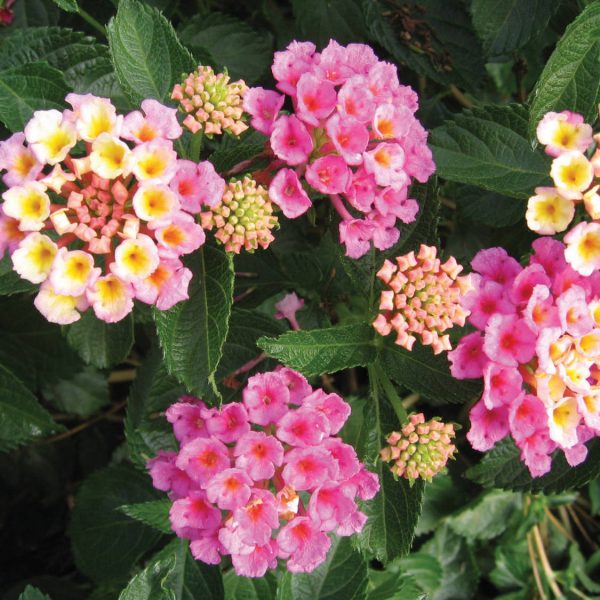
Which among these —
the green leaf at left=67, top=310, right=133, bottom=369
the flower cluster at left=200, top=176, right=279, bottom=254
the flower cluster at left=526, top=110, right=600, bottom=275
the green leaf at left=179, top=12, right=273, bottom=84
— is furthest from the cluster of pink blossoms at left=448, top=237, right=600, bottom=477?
the green leaf at left=179, top=12, right=273, bottom=84

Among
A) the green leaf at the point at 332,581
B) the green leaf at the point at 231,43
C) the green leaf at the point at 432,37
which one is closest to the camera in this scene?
the green leaf at the point at 332,581

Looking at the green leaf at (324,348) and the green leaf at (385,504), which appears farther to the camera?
the green leaf at (385,504)

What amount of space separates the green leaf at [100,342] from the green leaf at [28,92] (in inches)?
18.3

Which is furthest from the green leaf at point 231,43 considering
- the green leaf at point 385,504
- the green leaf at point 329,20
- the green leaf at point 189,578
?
the green leaf at point 189,578

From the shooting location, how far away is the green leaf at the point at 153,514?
4.71 ft

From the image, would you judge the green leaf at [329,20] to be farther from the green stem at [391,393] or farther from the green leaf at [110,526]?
the green leaf at [110,526]

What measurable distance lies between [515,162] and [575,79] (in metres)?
0.17

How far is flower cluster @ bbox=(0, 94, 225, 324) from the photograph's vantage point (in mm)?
1100

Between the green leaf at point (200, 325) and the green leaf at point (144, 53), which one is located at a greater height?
the green leaf at point (144, 53)

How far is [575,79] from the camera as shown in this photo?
1323 millimetres

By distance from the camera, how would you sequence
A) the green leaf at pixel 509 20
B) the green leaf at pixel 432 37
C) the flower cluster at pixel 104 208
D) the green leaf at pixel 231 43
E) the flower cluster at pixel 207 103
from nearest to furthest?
the flower cluster at pixel 104 208 < the flower cluster at pixel 207 103 < the green leaf at pixel 509 20 < the green leaf at pixel 432 37 < the green leaf at pixel 231 43

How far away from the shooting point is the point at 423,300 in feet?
4.00

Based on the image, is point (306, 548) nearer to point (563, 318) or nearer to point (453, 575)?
point (563, 318)

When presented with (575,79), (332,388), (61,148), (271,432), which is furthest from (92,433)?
(575,79)
